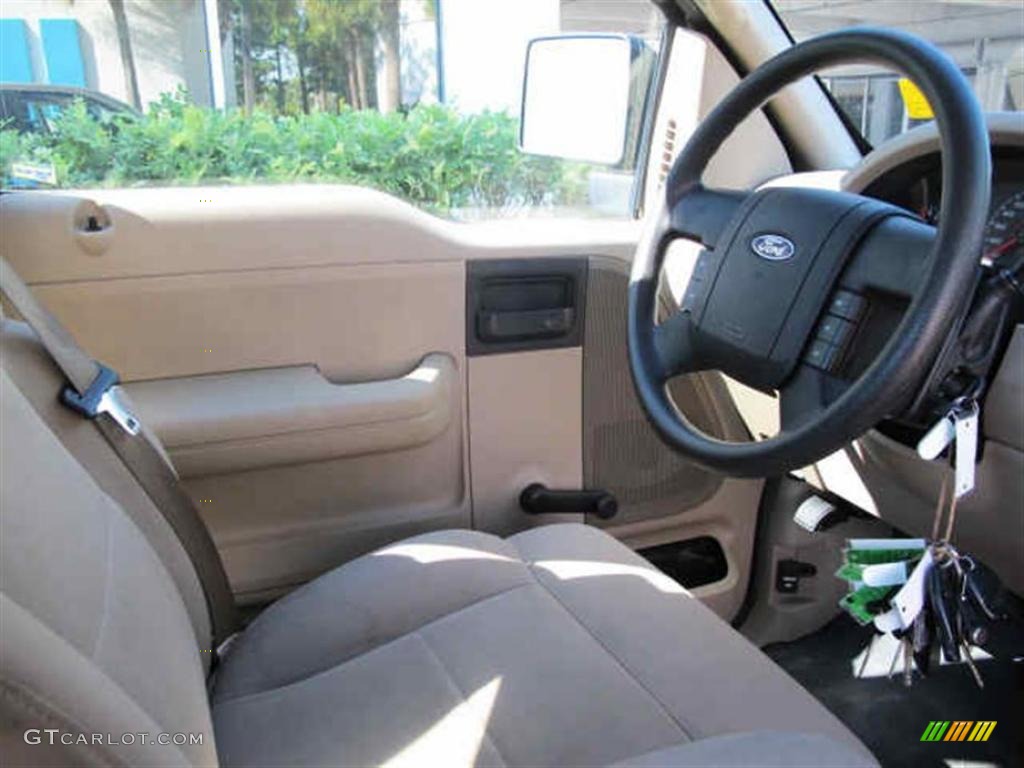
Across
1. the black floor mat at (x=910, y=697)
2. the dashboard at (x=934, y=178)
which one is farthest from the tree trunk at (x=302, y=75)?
the black floor mat at (x=910, y=697)

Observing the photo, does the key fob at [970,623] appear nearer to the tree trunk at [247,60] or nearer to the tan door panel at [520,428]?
the tan door panel at [520,428]

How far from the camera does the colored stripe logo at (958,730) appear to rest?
64.4 inches

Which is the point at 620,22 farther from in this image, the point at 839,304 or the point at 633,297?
the point at 839,304

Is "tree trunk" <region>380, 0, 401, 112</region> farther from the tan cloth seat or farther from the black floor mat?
the black floor mat

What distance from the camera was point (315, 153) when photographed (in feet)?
5.32

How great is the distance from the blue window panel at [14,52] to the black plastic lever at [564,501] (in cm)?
109

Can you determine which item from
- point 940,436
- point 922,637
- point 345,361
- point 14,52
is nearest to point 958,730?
point 922,637

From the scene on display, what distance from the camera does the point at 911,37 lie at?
38.1 inches

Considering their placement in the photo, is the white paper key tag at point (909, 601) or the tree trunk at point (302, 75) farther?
the tree trunk at point (302, 75)

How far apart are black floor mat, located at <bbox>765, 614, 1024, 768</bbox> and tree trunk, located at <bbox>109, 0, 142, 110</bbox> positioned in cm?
158

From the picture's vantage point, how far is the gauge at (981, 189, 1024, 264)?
42.2 inches

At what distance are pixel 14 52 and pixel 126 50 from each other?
17 centimetres

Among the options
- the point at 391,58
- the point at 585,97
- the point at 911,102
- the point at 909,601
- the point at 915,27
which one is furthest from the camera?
the point at 585,97

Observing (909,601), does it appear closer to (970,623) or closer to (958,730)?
(970,623)
